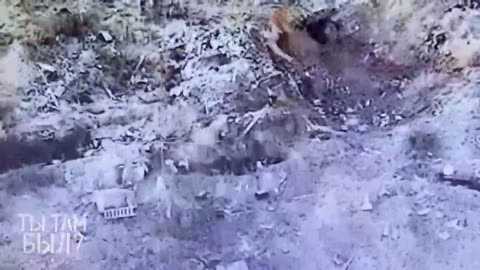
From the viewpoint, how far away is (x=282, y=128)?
1.77 metres

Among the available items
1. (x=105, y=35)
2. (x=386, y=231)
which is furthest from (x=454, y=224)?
(x=105, y=35)

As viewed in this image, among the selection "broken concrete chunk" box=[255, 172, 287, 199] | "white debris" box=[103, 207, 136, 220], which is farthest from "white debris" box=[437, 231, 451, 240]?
"white debris" box=[103, 207, 136, 220]

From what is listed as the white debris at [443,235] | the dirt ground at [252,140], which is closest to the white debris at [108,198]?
the dirt ground at [252,140]

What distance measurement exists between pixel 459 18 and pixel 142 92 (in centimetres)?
70

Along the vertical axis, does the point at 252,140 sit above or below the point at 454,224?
above

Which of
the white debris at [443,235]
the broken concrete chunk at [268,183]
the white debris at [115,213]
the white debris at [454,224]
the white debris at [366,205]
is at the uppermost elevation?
the broken concrete chunk at [268,183]

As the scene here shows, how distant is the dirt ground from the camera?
175cm

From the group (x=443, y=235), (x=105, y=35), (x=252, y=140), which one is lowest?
(x=443, y=235)

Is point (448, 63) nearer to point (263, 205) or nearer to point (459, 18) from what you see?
point (459, 18)

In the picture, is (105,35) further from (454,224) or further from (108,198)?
(454,224)

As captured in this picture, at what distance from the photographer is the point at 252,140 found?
1.77m

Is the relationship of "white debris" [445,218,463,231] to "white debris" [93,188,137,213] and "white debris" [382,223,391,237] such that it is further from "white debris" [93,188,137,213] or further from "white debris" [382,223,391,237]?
"white debris" [93,188,137,213]

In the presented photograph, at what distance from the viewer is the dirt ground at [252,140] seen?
1746 millimetres

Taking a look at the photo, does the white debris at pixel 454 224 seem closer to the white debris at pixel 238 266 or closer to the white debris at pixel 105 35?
the white debris at pixel 238 266
